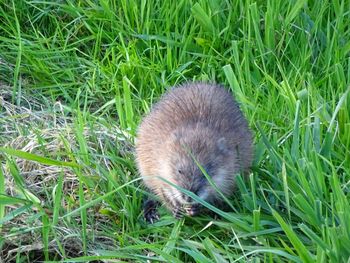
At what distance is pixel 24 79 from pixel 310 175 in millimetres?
2311

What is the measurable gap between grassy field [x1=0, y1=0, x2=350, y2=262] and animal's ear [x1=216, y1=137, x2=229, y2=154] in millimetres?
194

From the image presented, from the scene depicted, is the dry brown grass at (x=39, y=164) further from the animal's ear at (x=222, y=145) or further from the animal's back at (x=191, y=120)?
the animal's ear at (x=222, y=145)

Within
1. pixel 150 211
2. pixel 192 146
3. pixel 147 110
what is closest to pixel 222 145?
pixel 192 146

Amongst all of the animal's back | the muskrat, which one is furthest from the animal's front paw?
the animal's back

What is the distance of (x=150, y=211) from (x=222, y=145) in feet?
1.60

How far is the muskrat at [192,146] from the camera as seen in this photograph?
4.27m

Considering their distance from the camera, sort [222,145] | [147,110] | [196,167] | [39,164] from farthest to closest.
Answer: [147,110] → [39,164] → [222,145] → [196,167]

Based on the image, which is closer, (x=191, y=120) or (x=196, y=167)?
(x=196, y=167)

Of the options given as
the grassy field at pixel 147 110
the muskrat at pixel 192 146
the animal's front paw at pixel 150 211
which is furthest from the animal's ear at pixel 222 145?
the animal's front paw at pixel 150 211

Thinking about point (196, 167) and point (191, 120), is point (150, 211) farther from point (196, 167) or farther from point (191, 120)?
point (191, 120)

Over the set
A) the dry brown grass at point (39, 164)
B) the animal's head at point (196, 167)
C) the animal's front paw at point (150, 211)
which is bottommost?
the animal's front paw at point (150, 211)

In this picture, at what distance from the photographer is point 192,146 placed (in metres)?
4.35

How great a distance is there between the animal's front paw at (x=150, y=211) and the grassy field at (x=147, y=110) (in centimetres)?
4

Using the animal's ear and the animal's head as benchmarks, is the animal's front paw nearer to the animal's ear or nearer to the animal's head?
the animal's head
